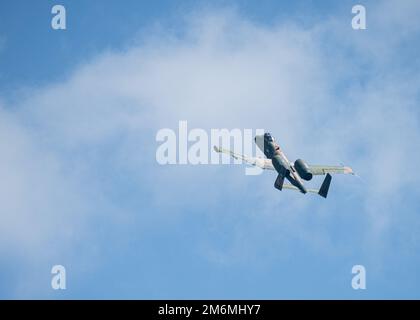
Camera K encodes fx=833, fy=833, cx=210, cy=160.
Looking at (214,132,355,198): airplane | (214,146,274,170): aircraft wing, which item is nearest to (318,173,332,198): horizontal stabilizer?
(214,132,355,198): airplane

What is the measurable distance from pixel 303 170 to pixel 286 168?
143 inches

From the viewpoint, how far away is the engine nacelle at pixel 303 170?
13412cm

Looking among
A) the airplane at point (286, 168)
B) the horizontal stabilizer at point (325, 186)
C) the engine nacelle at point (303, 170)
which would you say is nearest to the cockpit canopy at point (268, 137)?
the airplane at point (286, 168)

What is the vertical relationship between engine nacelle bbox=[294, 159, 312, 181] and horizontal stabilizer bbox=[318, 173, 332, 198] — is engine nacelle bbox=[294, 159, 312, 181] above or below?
above

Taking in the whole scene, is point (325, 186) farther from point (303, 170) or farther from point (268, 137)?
point (268, 137)

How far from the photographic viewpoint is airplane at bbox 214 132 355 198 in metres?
135

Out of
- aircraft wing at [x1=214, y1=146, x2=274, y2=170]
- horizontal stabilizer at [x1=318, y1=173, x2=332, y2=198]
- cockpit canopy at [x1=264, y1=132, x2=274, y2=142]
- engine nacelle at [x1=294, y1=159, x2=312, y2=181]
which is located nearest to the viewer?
engine nacelle at [x1=294, y1=159, x2=312, y2=181]

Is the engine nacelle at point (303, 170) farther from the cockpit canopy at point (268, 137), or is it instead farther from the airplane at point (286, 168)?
the cockpit canopy at point (268, 137)

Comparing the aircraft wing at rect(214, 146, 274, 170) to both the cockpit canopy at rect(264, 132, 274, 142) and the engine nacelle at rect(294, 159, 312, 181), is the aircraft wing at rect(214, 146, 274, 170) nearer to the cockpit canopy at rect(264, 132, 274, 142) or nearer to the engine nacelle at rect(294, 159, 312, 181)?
the cockpit canopy at rect(264, 132, 274, 142)
